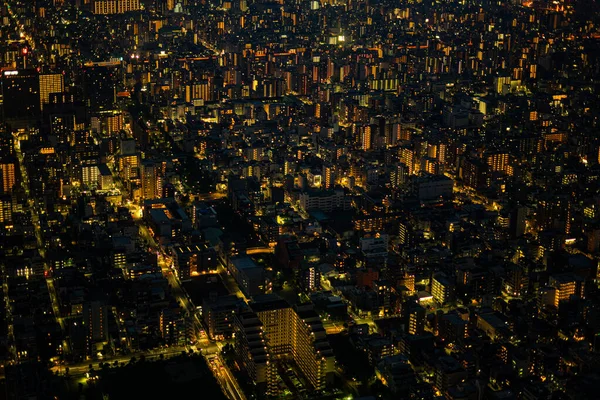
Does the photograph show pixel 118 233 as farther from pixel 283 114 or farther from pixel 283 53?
pixel 283 53

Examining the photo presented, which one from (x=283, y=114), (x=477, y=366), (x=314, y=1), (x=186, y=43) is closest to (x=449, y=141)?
(x=283, y=114)

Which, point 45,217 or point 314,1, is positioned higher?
point 314,1

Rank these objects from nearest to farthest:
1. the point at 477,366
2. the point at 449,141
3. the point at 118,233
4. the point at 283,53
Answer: the point at 477,366 < the point at 118,233 < the point at 449,141 < the point at 283,53

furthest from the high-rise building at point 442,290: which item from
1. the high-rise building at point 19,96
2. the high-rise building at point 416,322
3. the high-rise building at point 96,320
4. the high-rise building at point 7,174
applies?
the high-rise building at point 19,96

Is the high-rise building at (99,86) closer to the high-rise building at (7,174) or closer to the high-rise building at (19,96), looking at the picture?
the high-rise building at (19,96)

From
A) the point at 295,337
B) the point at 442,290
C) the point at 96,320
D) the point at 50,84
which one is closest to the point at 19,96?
the point at 50,84

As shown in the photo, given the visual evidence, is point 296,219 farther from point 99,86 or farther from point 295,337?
point 99,86

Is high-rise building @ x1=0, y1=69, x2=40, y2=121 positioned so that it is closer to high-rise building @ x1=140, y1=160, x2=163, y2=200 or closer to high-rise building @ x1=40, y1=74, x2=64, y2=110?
high-rise building @ x1=40, y1=74, x2=64, y2=110
